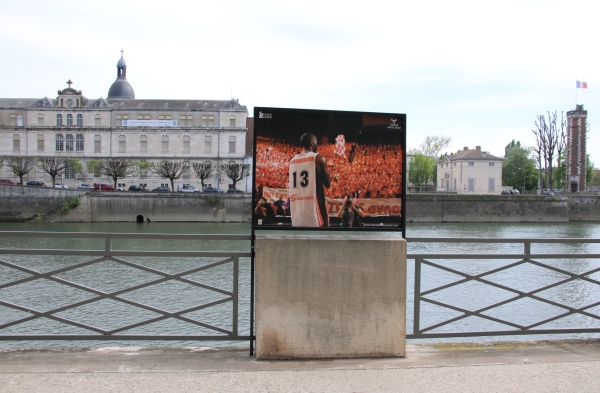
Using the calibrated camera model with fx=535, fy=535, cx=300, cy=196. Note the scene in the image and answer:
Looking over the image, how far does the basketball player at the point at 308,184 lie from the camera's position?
4562 millimetres

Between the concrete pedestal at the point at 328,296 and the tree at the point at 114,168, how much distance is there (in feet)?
230

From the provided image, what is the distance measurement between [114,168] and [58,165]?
878 centimetres

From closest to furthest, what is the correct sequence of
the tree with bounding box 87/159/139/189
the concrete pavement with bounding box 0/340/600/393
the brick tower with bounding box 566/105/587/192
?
the concrete pavement with bounding box 0/340/600/393 < the tree with bounding box 87/159/139/189 < the brick tower with bounding box 566/105/587/192

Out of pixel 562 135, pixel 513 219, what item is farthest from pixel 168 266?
pixel 562 135

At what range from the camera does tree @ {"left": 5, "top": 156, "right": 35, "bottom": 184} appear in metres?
70.7

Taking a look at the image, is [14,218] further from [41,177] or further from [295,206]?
[295,206]

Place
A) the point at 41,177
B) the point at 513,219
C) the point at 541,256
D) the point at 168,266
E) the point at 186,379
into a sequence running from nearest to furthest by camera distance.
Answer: the point at 186,379 < the point at 541,256 < the point at 168,266 < the point at 513,219 < the point at 41,177

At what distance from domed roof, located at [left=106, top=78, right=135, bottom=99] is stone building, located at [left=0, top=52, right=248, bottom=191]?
20.8ft

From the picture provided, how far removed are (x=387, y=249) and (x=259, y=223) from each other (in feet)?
3.61

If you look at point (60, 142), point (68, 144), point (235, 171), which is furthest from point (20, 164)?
point (235, 171)

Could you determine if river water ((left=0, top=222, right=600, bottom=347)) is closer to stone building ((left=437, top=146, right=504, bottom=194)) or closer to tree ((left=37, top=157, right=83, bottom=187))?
tree ((left=37, top=157, right=83, bottom=187))

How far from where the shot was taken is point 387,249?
4.43 m

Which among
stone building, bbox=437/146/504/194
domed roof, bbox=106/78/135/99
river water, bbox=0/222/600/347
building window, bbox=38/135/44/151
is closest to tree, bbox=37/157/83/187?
building window, bbox=38/135/44/151

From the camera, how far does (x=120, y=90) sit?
86188 mm
